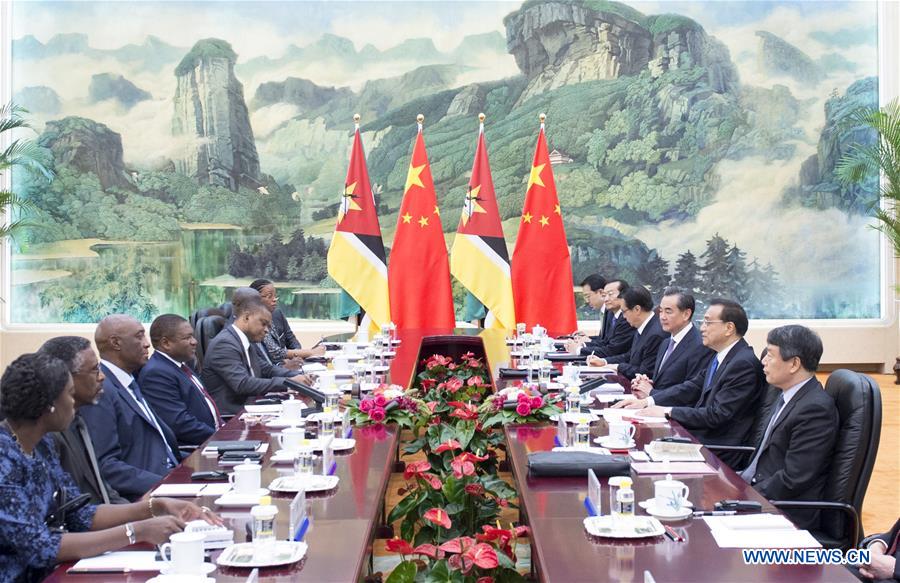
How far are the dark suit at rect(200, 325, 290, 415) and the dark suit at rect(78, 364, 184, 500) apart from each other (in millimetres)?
1162

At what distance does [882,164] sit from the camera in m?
8.88

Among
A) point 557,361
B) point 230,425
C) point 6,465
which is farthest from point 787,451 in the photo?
point 557,361

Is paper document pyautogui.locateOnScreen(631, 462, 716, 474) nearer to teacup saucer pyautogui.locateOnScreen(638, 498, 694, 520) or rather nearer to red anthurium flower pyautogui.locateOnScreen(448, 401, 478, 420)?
teacup saucer pyautogui.locateOnScreen(638, 498, 694, 520)

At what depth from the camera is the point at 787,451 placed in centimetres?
312

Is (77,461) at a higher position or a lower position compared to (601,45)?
lower

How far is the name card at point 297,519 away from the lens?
2.13m

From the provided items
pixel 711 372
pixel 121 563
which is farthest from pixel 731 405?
pixel 121 563

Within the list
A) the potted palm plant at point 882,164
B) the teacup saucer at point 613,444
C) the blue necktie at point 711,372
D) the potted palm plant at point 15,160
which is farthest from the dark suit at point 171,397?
the potted palm plant at point 882,164

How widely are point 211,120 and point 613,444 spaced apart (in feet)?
25.9

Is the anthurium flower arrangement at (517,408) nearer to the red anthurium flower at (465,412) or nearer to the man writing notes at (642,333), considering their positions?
the red anthurium flower at (465,412)

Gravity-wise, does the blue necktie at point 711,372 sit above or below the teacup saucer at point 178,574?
above

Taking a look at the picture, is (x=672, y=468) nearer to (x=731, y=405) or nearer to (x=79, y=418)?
(x=731, y=405)

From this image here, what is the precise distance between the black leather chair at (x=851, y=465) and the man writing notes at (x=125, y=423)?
2154 mm

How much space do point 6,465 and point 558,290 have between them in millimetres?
6474
